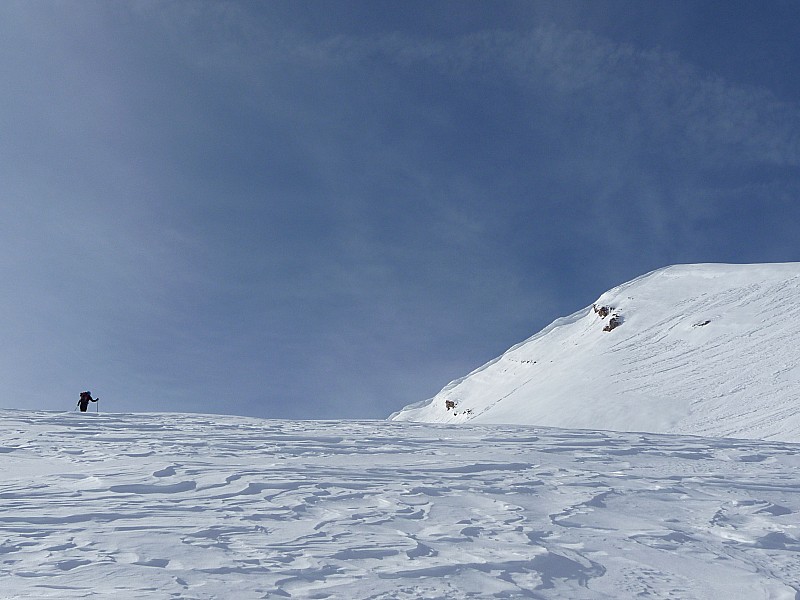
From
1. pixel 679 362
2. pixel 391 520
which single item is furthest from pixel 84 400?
pixel 679 362

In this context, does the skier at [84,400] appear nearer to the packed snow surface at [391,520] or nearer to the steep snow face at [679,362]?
the packed snow surface at [391,520]

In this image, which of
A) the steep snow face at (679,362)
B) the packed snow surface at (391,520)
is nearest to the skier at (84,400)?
the packed snow surface at (391,520)

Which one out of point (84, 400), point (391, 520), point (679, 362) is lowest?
point (391, 520)

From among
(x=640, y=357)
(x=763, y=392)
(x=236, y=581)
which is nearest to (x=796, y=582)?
(x=236, y=581)

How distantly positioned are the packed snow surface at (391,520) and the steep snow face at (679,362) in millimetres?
12809

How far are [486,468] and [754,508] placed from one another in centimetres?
283

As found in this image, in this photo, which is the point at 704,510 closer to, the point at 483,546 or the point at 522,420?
the point at 483,546

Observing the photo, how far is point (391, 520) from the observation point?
5.09 meters

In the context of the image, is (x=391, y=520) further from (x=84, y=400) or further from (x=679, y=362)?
(x=679, y=362)

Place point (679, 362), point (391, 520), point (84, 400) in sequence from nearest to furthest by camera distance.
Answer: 1. point (391, 520)
2. point (84, 400)
3. point (679, 362)

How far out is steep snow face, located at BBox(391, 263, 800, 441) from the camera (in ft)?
70.2

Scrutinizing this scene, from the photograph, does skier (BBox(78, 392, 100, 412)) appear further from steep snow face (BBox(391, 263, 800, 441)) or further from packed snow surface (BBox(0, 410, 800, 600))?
steep snow face (BBox(391, 263, 800, 441))

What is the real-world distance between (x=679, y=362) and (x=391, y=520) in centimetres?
2533

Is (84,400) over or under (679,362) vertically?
under
